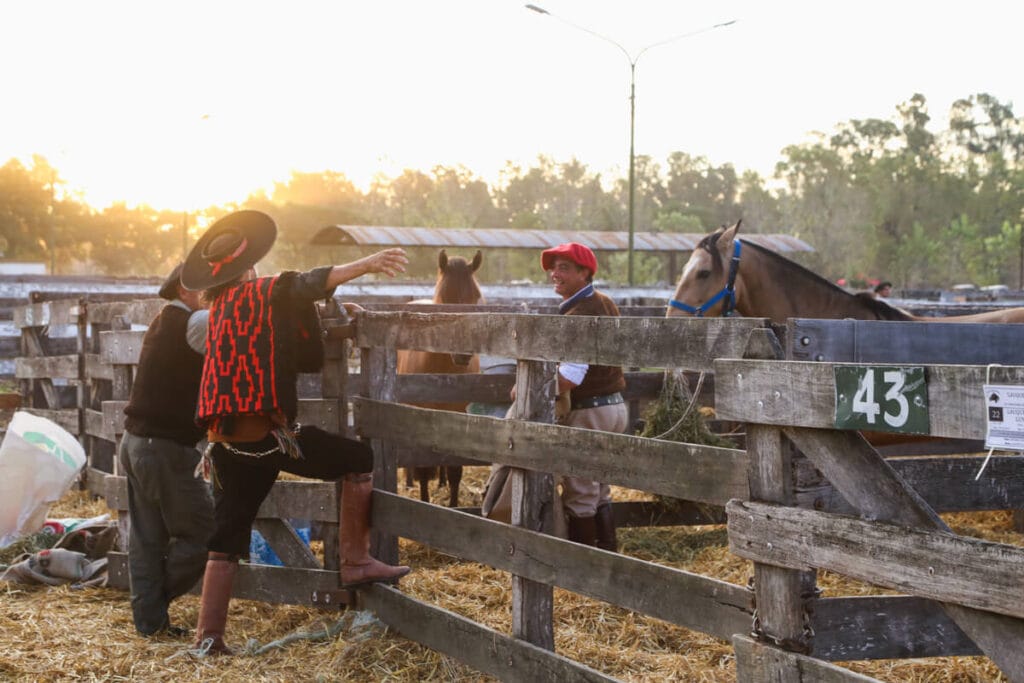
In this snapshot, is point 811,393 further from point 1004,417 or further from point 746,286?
point 746,286

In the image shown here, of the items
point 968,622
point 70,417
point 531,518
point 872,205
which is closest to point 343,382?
point 531,518

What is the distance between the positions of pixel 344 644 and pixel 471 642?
32.2 inches

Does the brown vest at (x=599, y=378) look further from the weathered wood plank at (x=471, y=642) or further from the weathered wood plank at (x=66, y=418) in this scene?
the weathered wood plank at (x=66, y=418)

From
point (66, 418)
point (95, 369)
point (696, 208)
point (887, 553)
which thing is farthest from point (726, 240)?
point (696, 208)

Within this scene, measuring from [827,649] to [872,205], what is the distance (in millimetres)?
88692

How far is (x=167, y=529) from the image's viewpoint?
226 inches

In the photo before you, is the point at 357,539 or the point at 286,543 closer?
the point at 357,539

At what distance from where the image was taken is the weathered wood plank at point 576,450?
3.38 meters

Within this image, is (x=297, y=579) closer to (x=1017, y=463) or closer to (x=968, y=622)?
(x=1017, y=463)

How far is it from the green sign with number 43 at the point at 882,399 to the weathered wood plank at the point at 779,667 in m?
0.60

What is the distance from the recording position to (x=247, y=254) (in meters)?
5.05

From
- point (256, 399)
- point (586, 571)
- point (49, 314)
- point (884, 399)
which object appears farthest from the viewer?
point (49, 314)

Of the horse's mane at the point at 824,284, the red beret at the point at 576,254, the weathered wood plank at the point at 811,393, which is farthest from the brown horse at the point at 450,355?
the weathered wood plank at the point at 811,393

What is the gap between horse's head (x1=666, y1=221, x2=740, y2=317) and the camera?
8141 mm
